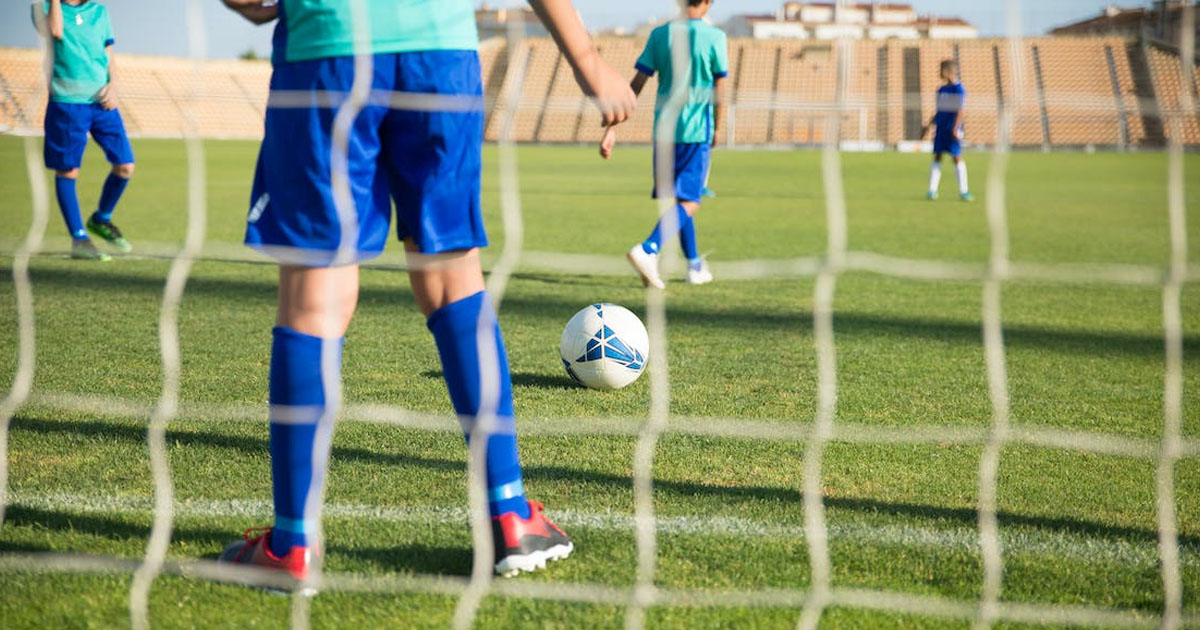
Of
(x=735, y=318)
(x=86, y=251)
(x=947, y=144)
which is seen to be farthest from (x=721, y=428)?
(x=947, y=144)

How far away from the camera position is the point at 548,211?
11430mm

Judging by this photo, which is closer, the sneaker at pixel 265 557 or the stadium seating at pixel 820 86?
the sneaker at pixel 265 557

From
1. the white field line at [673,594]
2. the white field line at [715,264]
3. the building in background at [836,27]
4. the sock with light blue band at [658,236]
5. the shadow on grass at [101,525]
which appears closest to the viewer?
the white field line at [673,594]

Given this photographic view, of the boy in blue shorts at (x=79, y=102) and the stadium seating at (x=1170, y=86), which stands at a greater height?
the boy in blue shorts at (x=79, y=102)

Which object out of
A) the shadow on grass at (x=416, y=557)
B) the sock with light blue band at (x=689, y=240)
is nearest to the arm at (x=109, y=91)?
the sock with light blue band at (x=689, y=240)

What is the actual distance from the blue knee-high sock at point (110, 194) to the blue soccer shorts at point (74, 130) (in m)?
0.24

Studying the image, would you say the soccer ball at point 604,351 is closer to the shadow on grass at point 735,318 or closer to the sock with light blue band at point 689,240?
the shadow on grass at point 735,318

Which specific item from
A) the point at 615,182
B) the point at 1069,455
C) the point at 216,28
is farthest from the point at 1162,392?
the point at 615,182

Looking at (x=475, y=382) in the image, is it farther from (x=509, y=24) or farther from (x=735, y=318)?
(x=735, y=318)

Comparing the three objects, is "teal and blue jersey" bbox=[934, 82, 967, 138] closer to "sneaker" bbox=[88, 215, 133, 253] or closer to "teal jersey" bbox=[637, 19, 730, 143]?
"teal jersey" bbox=[637, 19, 730, 143]

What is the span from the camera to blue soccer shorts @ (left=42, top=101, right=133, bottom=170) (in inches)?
256

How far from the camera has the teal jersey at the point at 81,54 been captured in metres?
6.30

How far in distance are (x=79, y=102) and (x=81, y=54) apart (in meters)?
0.28

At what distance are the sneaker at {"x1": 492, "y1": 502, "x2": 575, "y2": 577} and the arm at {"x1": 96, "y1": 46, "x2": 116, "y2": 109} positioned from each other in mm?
5327
